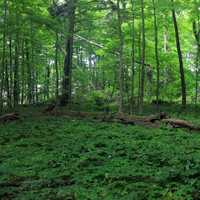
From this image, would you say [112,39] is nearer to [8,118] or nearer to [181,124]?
[8,118]

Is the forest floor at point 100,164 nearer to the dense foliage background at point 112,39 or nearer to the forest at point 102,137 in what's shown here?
the forest at point 102,137

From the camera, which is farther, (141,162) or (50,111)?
(50,111)

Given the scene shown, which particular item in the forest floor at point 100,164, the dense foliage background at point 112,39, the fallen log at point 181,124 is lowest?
the forest floor at point 100,164

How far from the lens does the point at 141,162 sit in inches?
300

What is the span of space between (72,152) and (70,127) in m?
4.02

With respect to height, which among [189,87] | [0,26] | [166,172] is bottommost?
[166,172]

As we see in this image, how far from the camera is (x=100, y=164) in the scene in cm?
777

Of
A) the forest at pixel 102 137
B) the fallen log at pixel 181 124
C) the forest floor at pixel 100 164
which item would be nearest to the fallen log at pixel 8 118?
the forest at pixel 102 137

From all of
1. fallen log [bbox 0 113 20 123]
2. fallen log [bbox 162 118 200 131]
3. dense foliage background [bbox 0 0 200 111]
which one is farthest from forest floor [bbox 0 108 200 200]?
dense foliage background [bbox 0 0 200 111]

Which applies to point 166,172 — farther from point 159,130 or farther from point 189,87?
point 189,87

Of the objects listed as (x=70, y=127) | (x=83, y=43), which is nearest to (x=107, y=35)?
(x=83, y=43)

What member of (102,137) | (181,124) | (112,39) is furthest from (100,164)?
(112,39)

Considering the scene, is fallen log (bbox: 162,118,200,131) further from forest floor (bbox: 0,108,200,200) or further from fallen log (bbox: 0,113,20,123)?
fallen log (bbox: 0,113,20,123)

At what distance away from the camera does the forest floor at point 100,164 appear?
19.6 feet
